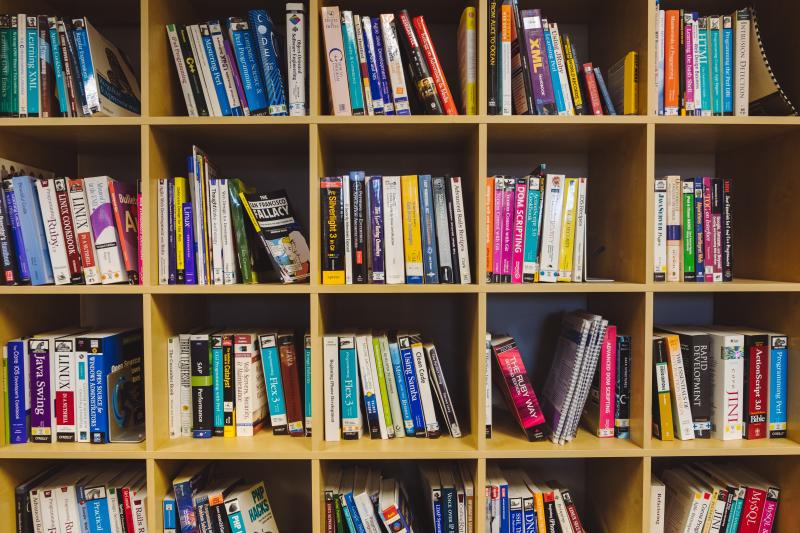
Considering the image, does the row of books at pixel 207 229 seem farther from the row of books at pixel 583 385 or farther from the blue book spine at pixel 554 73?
the blue book spine at pixel 554 73

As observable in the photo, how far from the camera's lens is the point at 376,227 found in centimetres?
125

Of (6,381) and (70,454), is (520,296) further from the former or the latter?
(6,381)

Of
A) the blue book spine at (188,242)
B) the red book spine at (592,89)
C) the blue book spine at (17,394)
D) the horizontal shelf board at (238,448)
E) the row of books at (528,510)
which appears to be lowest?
the row of books at (528,510)

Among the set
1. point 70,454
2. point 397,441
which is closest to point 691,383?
point 397,441

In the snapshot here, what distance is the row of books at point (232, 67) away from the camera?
1.27 meters

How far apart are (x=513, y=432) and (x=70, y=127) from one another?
1.39 m

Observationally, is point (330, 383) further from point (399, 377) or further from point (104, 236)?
point (104, 236)

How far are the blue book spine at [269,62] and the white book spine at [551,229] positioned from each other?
711 millimetres

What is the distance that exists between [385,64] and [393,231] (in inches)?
16.7

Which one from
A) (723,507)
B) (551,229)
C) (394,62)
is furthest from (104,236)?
(723,507)

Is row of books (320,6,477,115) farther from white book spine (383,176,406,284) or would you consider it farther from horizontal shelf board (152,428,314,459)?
horizontal shelf board (152,428,314,459)

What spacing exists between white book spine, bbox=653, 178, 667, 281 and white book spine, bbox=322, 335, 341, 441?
0.83 m

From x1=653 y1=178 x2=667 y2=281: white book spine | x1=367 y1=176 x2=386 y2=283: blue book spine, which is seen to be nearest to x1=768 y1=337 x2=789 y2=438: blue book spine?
x1=653 y1=178 x2=667 y2=281: white book spine

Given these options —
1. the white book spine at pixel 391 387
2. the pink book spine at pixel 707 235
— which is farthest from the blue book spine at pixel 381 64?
the pink book spine at pixel 707 235
